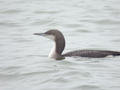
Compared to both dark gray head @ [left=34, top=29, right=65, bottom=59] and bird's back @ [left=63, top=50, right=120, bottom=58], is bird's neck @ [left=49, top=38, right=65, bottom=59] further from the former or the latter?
bird's back @ [left=63, top=50, right=120, bottom=58]

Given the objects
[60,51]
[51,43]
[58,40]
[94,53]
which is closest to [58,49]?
[60,51]

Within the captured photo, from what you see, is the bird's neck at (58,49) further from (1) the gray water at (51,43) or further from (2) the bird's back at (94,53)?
(2) the bird's back at (94,53)

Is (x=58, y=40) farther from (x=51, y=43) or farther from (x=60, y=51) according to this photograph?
(x=51, y=43)

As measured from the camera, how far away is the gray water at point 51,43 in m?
10.4

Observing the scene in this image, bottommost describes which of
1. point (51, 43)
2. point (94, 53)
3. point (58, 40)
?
point (51, 43)

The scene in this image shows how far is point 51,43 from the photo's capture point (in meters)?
14.2

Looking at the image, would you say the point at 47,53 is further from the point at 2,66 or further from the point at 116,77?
the point at 116,77

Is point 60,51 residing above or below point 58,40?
below

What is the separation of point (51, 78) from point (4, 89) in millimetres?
977

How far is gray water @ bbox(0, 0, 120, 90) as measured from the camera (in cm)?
1038

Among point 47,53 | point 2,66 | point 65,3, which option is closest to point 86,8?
point 65,3

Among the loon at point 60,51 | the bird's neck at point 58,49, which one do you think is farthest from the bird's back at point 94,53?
the bird's neck at point 58,49

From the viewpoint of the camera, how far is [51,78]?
417 inches

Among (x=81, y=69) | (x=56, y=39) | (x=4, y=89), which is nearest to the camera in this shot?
(x=4, y=89)
